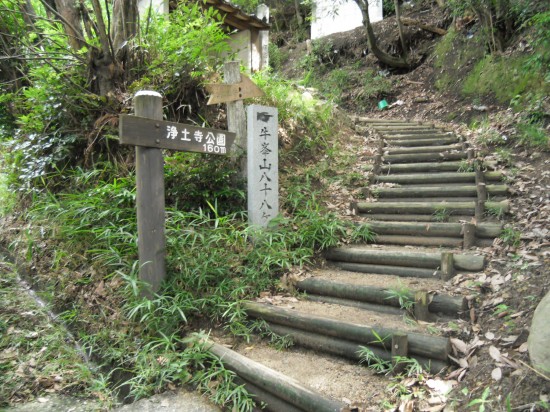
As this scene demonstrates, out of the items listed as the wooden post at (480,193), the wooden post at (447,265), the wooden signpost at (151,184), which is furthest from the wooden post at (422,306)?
the wooden signpost at (151,184)

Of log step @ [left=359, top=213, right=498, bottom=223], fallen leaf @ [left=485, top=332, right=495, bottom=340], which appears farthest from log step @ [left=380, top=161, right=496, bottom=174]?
fallen leaf @ [left=485, top=332, right=495, bottom=340]

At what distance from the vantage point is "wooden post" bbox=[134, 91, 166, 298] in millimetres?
3756

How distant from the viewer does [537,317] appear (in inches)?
99.5

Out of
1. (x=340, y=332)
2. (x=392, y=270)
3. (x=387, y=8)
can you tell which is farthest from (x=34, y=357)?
(x=387, y=8)

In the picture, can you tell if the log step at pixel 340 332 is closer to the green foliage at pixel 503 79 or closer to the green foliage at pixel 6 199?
the green foliage at pixel 6 199

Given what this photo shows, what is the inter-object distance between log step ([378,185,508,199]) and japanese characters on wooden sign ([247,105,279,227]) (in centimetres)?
199

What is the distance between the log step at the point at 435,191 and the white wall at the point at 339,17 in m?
13.3

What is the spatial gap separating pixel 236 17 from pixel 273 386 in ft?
33.0

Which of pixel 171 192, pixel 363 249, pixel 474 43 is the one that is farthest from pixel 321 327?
pixel 474 43

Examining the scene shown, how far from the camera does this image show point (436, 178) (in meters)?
6.11

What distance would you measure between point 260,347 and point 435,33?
14011 millimetres

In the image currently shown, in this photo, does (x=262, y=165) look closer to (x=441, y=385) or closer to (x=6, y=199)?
(x=441, y=385)

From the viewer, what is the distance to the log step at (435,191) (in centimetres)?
523

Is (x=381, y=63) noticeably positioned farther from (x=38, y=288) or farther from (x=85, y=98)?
(x=38, y=288)
